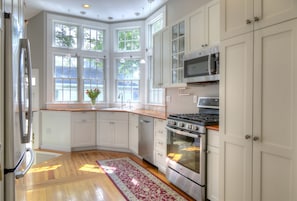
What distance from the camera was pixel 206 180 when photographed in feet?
8.34

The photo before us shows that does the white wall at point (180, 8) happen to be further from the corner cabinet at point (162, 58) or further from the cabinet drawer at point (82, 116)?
the cabinet drawer at point (82, 116)

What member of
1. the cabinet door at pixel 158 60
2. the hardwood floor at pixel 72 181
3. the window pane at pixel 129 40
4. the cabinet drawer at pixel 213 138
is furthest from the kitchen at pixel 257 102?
the window pane at pixel 129 40

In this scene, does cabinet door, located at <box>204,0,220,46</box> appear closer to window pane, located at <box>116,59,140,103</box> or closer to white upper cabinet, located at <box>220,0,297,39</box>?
white upper cabinet, located at <box>220,0,297,39</box>

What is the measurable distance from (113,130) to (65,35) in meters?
2.64

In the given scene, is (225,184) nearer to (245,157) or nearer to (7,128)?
(245,157)

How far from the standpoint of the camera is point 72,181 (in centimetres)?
325

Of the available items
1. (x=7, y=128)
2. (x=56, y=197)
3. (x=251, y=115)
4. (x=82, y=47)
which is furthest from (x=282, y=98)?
(x=82, y=47)

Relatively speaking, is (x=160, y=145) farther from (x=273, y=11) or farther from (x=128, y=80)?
(x=128, y=80)

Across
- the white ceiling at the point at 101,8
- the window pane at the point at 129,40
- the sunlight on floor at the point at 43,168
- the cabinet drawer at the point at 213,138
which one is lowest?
the sunlight on floor at the point at 43,168

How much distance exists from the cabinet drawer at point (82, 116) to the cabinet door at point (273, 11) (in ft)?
13.4

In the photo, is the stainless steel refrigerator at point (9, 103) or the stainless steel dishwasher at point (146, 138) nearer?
the stainless steel refrigerator at point (9, 103)

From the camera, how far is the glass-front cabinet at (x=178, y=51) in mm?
3400

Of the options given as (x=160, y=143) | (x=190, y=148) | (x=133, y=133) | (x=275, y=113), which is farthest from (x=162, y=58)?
(x=275, y=113)

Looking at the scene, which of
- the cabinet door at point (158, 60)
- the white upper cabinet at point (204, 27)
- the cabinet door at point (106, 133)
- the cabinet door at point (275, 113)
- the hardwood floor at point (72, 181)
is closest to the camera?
the cabinet door at point (275, 113)
